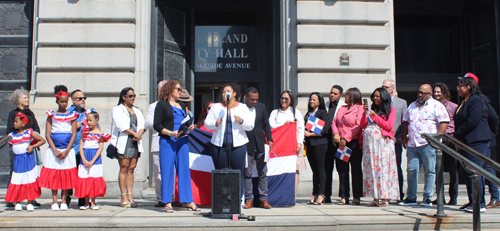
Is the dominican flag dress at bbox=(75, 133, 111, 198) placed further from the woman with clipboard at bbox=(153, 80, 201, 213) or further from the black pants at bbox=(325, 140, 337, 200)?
the black pants at bbox=(325, 140, 337, 200)

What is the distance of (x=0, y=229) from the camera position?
553cm

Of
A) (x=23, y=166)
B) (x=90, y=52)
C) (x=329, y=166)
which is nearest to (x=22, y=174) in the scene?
(x=23, y=166)

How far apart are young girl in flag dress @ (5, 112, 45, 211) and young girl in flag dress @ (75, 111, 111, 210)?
818 millimetres

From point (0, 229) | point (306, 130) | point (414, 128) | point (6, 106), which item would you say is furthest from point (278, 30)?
point (0, 229)

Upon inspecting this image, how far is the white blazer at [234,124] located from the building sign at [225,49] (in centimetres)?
539

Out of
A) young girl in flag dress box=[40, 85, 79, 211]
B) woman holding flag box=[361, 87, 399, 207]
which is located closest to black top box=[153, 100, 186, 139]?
young girl in flag dress box=[40, 85, 79, 211]

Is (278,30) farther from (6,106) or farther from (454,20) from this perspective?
(6,106)

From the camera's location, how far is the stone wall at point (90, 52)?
9414 mm

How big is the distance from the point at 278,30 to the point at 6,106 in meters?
6.54

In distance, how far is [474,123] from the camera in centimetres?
709

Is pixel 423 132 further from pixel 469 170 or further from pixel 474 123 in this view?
pixel 469 170

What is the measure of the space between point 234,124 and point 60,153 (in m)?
2.86

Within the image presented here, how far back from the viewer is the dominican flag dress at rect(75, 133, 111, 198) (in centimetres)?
696

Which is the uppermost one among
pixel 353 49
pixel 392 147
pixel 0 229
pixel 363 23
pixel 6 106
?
pixel 363 23
